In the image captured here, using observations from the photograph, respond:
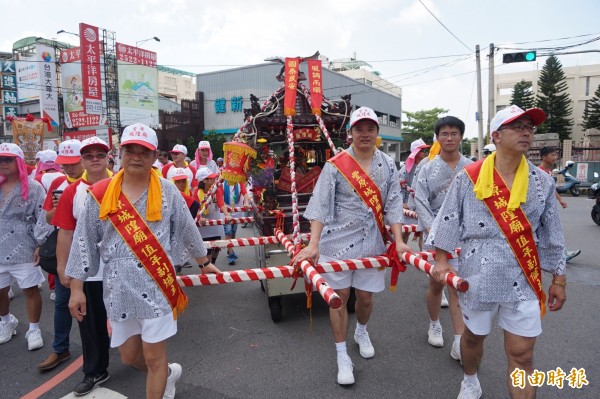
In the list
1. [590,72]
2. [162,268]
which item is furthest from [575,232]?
[590,72]

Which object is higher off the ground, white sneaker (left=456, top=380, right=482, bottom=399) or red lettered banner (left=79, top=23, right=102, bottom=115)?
red lettered banner (left=79, top=23, right=102, bottom=115)

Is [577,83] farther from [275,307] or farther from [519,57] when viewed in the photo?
[275,307]

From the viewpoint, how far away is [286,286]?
402 centimetres

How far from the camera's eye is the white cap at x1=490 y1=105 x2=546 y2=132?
2.24m

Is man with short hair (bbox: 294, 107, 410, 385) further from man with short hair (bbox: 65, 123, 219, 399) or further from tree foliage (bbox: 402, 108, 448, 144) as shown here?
tree foliage (bbox: 402, 108, 448, 144)

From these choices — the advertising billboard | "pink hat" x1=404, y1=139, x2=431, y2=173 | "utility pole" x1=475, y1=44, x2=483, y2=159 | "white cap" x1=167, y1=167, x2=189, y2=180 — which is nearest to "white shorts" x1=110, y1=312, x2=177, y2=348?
"white cap" x1=167, y1=167, x2=189, y2=180

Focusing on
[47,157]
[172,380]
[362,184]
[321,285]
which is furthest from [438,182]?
[47,157]

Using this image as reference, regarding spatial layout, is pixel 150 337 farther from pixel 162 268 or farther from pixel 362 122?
pixel 362 122

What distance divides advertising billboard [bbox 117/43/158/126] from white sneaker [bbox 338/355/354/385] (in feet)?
95.6

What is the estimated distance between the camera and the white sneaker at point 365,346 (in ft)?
11.1

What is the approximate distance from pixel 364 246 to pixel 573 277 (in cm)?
424

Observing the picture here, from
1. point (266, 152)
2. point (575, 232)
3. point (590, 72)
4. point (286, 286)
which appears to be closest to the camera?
point (286, 286)

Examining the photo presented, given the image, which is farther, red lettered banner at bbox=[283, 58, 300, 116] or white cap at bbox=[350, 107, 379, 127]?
red lettered banner at bbox=[283, 58, 300, 116]

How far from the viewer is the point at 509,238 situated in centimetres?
225
